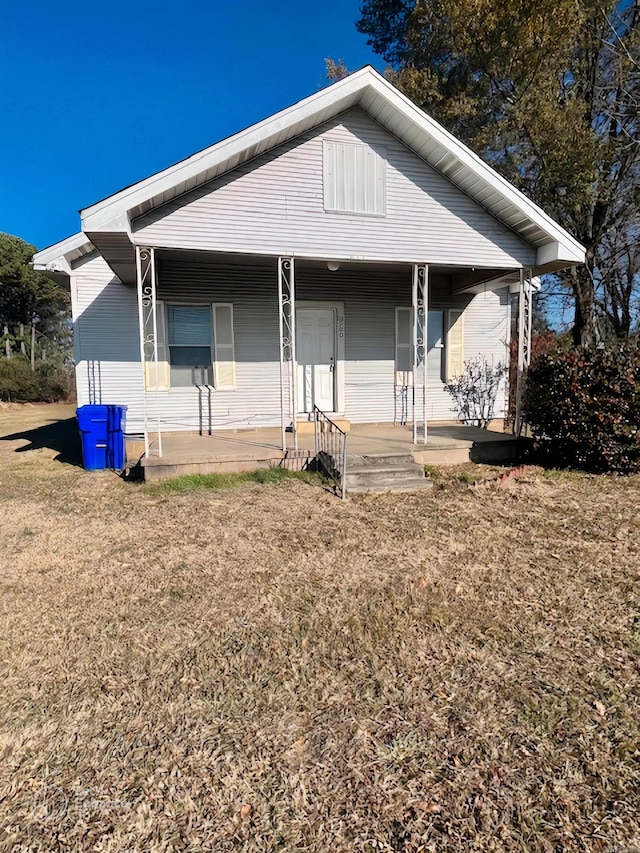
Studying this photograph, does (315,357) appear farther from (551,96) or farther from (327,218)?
(551,96)

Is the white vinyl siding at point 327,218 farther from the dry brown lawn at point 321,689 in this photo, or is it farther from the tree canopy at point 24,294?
the tree canopy at point 24,294

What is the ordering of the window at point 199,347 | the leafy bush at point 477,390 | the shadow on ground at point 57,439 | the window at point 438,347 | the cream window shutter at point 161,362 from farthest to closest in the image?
the leafy bush at point 477,390 → the window at point 438,347 → the shadow on ground at point 57,439 → the window at point 199,347 → the cream window shutter at point 161,362

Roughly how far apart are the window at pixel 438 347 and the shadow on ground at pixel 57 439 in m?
7.00

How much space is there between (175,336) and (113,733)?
8169mm

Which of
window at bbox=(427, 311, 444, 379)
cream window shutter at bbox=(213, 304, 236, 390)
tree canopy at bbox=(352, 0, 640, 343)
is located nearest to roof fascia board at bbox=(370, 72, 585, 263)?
window at bbox=(427, 311, 444, 379)

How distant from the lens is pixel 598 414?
7023 mm

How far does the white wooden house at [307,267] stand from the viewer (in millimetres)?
7352

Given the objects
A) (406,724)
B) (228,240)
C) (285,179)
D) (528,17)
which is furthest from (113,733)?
(528,17)

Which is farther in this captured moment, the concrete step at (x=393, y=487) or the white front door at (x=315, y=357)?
the white front door at (x=315, y=357)

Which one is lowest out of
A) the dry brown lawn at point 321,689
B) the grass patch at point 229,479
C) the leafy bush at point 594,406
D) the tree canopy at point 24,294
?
the dry brown lawn at point 321,689

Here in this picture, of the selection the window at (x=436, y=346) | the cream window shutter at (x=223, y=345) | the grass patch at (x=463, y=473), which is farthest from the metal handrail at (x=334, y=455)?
the window at (x=436, y=346)

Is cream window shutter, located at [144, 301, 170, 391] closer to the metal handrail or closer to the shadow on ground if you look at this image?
the shadow on ground

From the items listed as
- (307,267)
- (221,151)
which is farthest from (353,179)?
(221,151)

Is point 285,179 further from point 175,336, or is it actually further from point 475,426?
point 475,426
